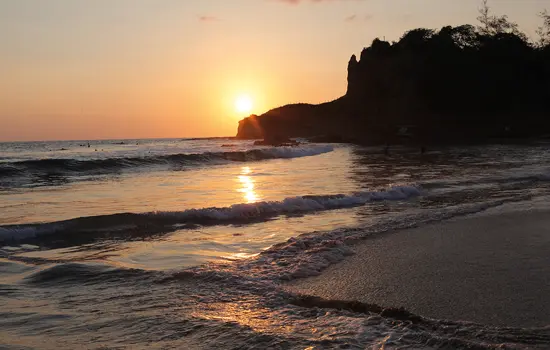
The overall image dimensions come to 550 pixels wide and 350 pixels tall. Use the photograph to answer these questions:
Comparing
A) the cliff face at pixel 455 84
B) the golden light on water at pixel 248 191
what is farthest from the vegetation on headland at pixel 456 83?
the golden light on water at pixel 248 191

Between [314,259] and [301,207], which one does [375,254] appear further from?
[301,207]

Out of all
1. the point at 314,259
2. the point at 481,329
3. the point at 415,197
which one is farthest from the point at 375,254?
the point at 415,197

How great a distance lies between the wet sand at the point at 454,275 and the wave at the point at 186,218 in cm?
325

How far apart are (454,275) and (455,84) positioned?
246 feet

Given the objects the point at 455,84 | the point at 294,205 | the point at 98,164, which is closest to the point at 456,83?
the point at 455,84

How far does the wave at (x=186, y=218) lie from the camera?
8070 mm

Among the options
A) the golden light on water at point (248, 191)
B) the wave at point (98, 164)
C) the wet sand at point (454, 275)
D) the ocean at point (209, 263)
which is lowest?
the wet sand at point (454, 275)

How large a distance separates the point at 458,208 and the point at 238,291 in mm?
6268

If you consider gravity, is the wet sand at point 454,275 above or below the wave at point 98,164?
below

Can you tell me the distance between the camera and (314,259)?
5645mm

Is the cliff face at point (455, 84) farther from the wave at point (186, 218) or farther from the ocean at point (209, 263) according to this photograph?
the wave at point (186, 218)

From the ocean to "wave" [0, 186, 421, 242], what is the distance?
0.03m

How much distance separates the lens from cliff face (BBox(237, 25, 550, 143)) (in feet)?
229

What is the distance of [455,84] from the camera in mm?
73438
